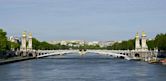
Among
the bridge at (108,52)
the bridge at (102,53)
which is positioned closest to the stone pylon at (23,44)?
the bridge at (108,52)

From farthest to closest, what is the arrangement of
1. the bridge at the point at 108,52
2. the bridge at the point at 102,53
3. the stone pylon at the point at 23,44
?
the stone pylon at the point at 23,44, the bridge at the point at 108,52, the bridge at the point at 102,53

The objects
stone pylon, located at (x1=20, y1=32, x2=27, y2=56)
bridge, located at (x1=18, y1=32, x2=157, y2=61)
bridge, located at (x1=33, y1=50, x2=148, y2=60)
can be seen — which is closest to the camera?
bridge, located at (x1=33, y1=50, x2=148, y2=60)

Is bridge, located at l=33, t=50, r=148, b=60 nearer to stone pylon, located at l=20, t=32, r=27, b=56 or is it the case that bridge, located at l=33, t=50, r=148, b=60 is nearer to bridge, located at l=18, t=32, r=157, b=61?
bridge, located at l=18, t=32, r=157, b=61

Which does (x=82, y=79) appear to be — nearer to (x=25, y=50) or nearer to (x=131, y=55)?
(x=131, y=55)

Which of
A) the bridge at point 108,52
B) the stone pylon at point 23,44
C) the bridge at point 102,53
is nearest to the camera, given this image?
the bridge at point 102,53

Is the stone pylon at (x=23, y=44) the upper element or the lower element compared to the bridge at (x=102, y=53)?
upper

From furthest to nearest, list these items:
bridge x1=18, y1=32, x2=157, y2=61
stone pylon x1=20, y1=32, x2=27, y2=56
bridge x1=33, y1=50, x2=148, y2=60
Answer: stone pylon x1=20, y1=32, x2=27, y2=56 → bridge x1=18, y1=32, x2=157, y2=61 → bridge x1=33, y1=50, x2=148, y2=60

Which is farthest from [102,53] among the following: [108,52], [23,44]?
[23,44]

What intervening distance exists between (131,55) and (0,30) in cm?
2014

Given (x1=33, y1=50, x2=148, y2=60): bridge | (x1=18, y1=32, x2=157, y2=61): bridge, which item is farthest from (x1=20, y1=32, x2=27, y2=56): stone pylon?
→ (x1=33, y1=50, x2=148, y2=60): bridge

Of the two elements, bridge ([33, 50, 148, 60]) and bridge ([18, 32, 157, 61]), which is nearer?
bridge ([33, 50, 148, 60])

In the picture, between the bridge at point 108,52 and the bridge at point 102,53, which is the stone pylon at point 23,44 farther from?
the bridge at point 102,53

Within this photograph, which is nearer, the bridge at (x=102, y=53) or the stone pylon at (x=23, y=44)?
the bridge at (x=102, y=53)

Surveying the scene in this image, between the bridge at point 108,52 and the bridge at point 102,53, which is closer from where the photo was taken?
A: the bridge at point 102,53
